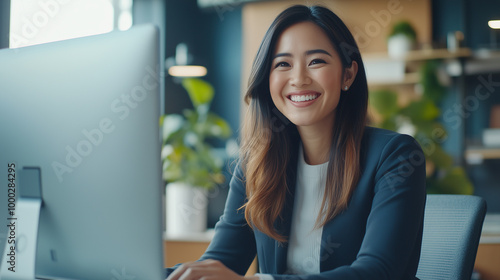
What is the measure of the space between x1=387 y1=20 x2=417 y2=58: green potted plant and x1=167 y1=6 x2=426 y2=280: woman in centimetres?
240

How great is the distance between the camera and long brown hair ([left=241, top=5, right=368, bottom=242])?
4.00ft

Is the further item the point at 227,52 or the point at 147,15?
the point at 227,52

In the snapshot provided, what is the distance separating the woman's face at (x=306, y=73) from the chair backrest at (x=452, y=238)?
0.41m

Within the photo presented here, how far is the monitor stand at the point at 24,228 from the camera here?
2.67 ft

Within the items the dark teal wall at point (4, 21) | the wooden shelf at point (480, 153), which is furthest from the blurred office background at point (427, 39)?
the dark teal wall at point (4, 21)

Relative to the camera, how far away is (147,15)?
12.7ft

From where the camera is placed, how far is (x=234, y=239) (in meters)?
1.29

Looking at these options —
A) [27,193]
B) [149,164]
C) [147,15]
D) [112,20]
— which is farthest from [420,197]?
[147,15]

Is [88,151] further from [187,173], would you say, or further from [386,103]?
[187,173]

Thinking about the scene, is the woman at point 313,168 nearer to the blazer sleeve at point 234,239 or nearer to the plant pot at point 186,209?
the blazer sleeve at point 234,239

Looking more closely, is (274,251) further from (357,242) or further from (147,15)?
(147,15)

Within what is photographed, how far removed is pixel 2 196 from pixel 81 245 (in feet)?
0.74

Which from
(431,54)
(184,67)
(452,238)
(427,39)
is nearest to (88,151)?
(452,238)

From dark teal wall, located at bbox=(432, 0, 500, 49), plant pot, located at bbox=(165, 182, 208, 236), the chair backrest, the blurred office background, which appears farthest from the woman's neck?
dark teal wall, located at bbox=(432, 0, 500, 49)
